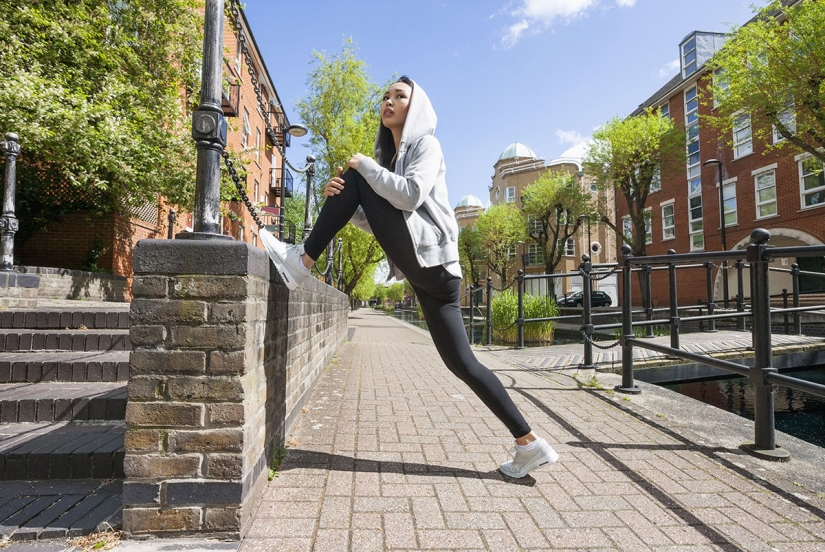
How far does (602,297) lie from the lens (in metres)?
30.3

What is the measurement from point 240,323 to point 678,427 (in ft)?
10.1

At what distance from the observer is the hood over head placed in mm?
2375

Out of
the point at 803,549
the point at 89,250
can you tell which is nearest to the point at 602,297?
the point at 89,250

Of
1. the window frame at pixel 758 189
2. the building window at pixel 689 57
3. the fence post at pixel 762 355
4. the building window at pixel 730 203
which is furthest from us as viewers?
the building window at pixel 689 57

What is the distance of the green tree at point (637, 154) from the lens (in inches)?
955

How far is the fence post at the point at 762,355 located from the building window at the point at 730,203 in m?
26.4

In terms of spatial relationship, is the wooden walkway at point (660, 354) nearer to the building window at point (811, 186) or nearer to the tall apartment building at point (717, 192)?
the tall apartment building at point (717, 192)

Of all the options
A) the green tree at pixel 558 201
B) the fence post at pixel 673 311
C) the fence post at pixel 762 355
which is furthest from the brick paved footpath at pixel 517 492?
the green tree at pixel 558 201

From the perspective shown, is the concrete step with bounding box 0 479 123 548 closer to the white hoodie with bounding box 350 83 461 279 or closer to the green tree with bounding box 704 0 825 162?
the white hoodie with bounding box 350 83 461 279

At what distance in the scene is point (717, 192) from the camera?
2536 cm

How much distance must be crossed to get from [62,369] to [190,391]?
2508 mm

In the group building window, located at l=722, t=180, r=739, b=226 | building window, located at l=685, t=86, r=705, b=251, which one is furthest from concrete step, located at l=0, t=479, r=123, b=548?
building window, located at l=685, t=86, r=705, b=251

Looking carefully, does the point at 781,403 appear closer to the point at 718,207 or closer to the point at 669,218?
the point at 718,207

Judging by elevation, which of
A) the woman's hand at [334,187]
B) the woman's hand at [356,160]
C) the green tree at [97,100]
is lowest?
the woman's hand at [334,187]
